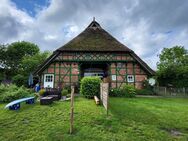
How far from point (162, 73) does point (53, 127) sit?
21.5 metres

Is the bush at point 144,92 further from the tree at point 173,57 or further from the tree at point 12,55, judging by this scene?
the tree at point 12,55

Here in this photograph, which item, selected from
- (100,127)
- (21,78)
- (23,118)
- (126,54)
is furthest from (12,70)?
(100,127)

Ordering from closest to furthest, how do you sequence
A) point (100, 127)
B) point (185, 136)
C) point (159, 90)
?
point (185, 136) → point (100, 127) → point (159, 90)

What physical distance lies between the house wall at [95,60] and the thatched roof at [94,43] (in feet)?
2.33

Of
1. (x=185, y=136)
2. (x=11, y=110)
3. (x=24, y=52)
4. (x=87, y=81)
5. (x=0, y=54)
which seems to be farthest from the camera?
(x=24, y=52)

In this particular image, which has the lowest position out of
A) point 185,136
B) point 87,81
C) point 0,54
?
point 185,136

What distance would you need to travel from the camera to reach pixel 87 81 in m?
12.0

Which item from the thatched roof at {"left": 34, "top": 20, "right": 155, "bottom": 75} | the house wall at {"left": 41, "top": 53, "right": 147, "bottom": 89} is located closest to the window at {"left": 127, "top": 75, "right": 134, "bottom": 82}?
the house wall at {"left": 41, "top": 53, "right": 147, "bottom": 89}

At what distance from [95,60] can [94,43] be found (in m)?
2.15

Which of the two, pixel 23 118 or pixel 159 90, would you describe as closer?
pixel 23 118

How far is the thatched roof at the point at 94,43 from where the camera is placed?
18.4 metres

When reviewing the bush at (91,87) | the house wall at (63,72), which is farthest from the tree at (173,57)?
the bush at (91,87)

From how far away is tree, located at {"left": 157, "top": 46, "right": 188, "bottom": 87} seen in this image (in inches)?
867

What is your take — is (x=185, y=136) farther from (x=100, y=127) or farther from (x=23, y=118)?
(x=23, y=118)
